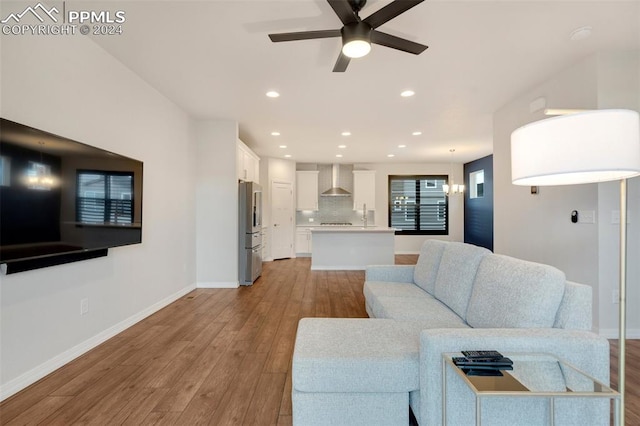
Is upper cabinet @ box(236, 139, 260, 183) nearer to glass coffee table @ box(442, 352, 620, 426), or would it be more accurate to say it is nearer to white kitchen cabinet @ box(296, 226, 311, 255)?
white kitchen cabinet @ box(296, 226, 311, 255)

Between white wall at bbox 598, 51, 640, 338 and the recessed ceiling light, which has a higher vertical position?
the recessed ceiling light

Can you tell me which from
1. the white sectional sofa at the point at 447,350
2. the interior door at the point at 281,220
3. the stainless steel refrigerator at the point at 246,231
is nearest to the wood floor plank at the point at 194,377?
the white sectional sofa at the point at 447,350

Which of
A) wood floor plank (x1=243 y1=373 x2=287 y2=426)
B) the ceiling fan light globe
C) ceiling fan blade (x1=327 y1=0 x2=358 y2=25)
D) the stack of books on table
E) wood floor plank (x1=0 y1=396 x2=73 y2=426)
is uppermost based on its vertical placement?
ceiling fan blade (x1=327 y1=0 x2=358 y2=25)

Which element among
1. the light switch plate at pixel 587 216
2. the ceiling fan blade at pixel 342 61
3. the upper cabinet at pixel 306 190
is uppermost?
the ceiling fan blade at pixel 342 61

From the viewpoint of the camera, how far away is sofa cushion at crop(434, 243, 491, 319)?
2311 mm

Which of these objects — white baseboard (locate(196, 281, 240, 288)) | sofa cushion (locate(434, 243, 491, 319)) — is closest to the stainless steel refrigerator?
white baseboard (locate(196, 281, 240, 288))

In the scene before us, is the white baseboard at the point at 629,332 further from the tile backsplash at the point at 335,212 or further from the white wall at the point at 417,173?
the tile backsplash at the point at 335,212

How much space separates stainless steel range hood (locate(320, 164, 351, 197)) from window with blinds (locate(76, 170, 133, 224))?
235 inches

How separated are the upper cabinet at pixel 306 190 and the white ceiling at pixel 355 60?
3.64m

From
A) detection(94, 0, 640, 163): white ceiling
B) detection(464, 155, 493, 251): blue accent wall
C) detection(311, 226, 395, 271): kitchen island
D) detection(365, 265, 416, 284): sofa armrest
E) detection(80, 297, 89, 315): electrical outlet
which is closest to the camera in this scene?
detection(94, 0, 640, 163): white ceiling

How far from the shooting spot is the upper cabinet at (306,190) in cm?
865

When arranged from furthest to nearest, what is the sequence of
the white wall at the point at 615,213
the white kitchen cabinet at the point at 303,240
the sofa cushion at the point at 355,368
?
the white kitchen cabinet at the point at 303,240 < the white wall at the point at 615,213 < the sofa cushion at the point at 355,368

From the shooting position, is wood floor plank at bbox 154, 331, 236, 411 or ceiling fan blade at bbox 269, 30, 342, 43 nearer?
wood floor plank at bbox 154, 331, 236, 411

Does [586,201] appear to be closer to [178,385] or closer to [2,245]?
[178,385]
